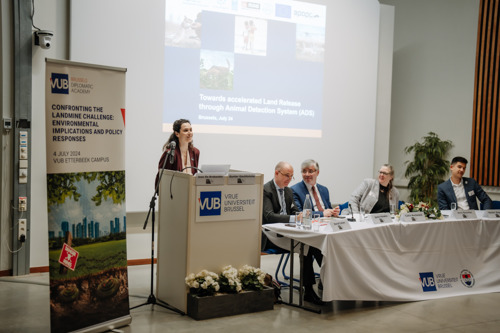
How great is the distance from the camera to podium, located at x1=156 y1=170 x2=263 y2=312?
4156 mm

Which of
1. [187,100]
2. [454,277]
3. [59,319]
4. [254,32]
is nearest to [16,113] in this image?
[187,100]

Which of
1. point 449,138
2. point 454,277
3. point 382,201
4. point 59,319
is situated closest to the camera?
point 59,319

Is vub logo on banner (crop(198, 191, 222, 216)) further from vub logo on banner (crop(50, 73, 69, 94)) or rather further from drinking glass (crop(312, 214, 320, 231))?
vub logo on banner (crop(50, 73, 69, 94))

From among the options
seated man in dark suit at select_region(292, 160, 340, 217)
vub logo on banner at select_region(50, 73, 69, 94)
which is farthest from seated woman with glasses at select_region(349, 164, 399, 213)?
vub logo on banner at select_region(50, 73, 69, 94)

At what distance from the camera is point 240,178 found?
173 inches

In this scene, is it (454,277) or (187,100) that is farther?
(187,100)

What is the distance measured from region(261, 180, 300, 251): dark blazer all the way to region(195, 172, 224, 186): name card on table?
74 centimetres

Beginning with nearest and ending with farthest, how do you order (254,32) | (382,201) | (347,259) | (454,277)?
(347,259), (454,277), (382,201), (254,32)

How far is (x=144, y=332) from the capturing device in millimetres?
3840

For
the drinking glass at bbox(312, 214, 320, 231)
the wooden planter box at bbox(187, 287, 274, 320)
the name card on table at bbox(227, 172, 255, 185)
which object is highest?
the name card on table at bbox(227, 172, 255, 185)

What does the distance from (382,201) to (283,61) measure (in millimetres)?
2287

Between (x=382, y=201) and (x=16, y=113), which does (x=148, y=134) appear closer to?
(x=16, y=113)

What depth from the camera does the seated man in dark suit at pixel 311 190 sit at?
17.2ft

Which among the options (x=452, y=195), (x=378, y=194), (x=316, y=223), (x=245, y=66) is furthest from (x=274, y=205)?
(x=452, y=195)
